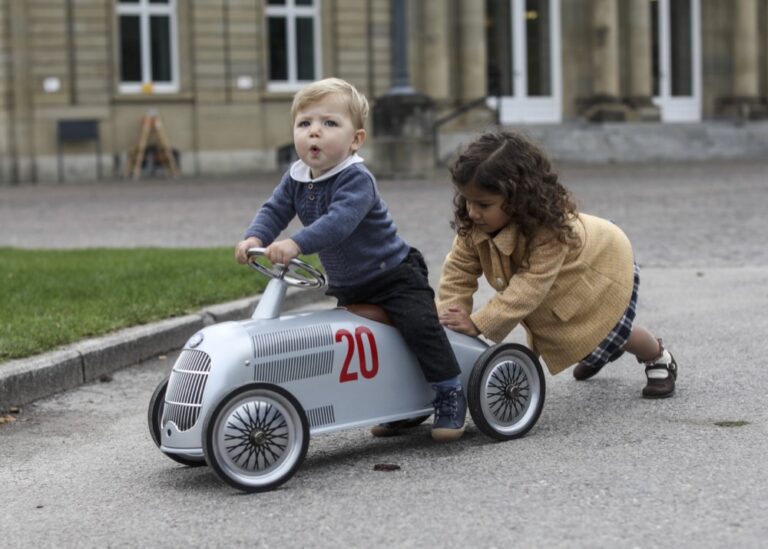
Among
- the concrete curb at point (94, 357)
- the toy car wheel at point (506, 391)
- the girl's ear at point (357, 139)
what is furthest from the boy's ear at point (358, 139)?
the concrete curb at point (94, 357)

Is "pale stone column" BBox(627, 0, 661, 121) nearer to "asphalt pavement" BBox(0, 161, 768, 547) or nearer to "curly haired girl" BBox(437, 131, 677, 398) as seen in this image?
"asphalt pavement" BBox(0, 161, 768, 547)

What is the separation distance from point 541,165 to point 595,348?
779 mm

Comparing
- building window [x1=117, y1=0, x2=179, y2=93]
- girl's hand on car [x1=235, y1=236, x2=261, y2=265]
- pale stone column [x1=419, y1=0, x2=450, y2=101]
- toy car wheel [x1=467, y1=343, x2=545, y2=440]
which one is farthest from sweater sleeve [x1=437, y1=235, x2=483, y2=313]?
pale stone column [x1=419, y1=0, x2=450, y2=101]

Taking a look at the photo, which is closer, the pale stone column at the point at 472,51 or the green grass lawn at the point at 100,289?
the green grass lawn at the point at 100,289

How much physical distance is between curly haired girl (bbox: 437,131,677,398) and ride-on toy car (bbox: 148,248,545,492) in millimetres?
225

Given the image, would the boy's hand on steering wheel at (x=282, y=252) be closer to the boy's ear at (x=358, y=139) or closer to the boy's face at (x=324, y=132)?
the boy's face at (x=324, y=132)

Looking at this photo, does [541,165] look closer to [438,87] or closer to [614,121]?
[438,87]

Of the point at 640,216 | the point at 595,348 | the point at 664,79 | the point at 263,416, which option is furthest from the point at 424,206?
the point at 664,79

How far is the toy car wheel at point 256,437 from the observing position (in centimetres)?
423

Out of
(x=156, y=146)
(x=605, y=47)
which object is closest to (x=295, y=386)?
(x=156, y=146)

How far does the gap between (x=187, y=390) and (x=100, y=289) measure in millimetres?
4533

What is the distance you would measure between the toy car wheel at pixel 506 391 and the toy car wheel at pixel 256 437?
2.31 ft

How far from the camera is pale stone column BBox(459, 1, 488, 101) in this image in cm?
3372

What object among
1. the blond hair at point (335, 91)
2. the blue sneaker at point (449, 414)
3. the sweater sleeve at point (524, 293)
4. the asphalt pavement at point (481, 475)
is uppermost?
the blond hair at point (335, 91)
